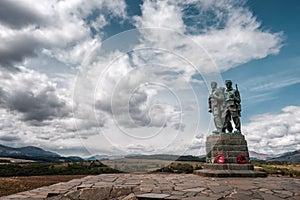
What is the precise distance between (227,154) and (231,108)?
252cm

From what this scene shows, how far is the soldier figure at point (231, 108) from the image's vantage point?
41.6ft

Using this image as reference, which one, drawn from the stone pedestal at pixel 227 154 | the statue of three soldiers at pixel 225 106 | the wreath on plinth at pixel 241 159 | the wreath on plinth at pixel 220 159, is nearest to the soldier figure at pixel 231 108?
the statue of three soldiers at pixel 225 106

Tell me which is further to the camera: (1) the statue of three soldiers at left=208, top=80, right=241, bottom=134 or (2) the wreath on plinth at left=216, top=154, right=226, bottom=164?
(1) the statue of three soldiers at left=208, top=80, right=241, bottom=134

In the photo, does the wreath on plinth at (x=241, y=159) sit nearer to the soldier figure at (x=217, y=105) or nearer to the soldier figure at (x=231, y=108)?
the soldier figure at (x=231, y=108)

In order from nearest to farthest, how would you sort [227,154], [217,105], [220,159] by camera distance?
[220,159]
[227,154]
[217,105]

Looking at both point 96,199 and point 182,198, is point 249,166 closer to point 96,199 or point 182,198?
point 182,198

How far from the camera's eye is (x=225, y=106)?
13.1 m

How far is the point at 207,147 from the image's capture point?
12672mm

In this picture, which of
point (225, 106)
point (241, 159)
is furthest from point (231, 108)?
point (241, 159)

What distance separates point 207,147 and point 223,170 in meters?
1.83

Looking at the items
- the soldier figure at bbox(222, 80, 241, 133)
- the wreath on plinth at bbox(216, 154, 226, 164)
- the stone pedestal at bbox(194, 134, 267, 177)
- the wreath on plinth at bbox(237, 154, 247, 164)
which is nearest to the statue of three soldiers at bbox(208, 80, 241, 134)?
the soldier figure at bbox(222, 80, 241, 133)

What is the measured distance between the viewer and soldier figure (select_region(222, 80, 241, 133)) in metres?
12.7

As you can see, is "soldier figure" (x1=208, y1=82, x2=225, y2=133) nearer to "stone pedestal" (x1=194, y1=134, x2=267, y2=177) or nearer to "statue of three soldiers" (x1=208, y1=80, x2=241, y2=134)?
"statue of three soldiers" (x1=208, y1=80, x2=241, y2=134)

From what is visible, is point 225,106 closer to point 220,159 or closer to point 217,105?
point 217,105
